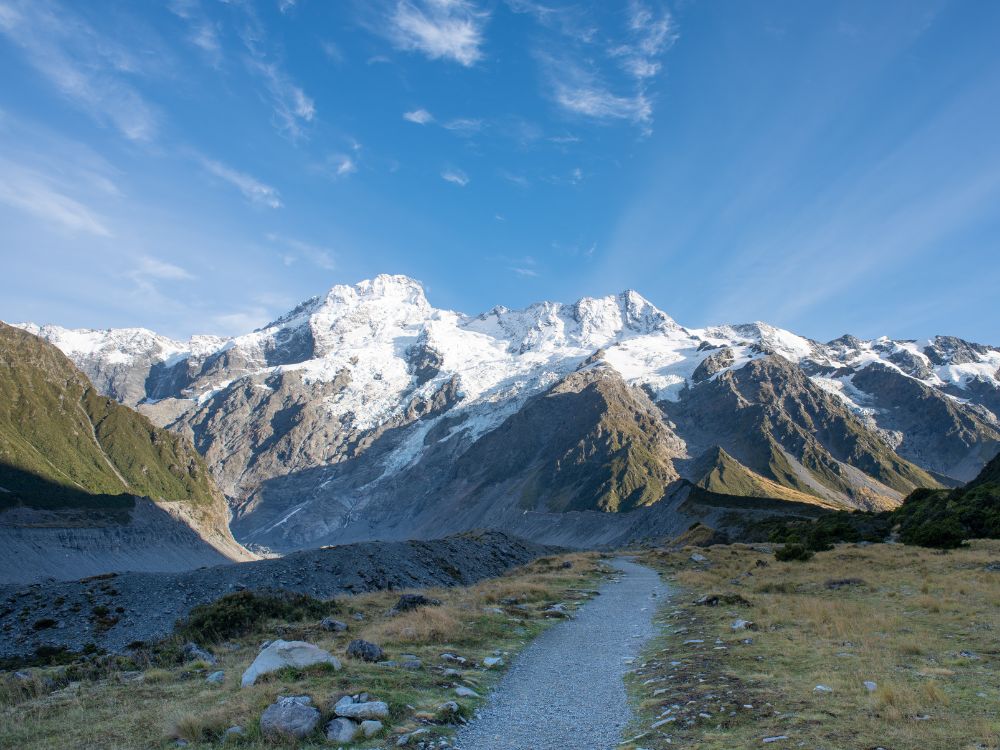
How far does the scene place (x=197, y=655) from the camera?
20.4 m

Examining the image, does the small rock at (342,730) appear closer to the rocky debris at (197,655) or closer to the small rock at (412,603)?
the rocky debris at (197,655)

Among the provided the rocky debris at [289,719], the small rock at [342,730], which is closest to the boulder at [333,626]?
the rocky debris at [289,719]

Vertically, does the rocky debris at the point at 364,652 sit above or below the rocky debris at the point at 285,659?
below

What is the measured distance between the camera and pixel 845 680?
1394 cm

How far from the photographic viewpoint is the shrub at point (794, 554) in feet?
158

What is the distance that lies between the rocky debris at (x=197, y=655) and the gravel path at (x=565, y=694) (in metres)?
9.72

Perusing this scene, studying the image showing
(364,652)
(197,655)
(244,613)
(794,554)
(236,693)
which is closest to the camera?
(236,693)

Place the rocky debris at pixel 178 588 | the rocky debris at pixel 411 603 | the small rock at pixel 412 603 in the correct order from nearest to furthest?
the rocky debris at pixel 411 603 < the small rock at pixel 412 603 < the rocky debris at pixel 178 588

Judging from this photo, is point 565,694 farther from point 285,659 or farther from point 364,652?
point 285,659

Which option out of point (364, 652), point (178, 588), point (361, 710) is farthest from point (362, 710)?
point (178, 588)

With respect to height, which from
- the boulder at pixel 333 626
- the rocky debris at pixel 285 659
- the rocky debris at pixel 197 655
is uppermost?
the rocky debris at pixel 285 659

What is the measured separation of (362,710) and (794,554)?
151 ft

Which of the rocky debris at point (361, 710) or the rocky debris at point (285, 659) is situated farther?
the rocky debris at point (285, 659)

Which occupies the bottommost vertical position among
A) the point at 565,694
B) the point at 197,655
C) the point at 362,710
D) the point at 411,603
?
the point at 197,655
